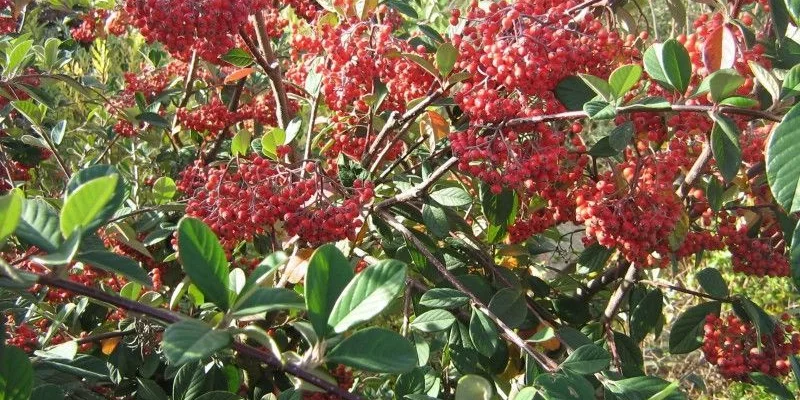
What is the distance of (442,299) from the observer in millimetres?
1478

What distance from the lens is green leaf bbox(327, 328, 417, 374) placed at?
87cm

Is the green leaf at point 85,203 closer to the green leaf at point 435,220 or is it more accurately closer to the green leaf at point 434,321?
the green leaf at point 434,321

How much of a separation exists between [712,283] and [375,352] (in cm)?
124

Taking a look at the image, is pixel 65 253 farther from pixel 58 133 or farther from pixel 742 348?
pixel 58 133

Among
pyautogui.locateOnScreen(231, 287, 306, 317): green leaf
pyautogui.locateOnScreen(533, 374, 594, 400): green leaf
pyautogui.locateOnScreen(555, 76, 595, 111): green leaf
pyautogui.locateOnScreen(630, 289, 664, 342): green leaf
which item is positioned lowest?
pyautogui.locateOnScreen(630, 289, 664, 342): green leaf

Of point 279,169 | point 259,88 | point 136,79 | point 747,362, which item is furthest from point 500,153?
point 136,79

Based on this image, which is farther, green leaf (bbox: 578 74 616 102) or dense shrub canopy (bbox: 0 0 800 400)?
green leaf (bbox: 578 74 616 102)

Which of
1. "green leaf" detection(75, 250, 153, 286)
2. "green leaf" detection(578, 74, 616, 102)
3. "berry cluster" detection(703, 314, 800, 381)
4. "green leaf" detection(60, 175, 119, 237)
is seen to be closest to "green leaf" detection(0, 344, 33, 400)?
"green leaf" detection(75, 250, 153, 286)

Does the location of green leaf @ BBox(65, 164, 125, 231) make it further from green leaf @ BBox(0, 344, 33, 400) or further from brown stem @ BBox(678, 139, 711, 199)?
brown stem @ BBox(678, 139, 711, 199)

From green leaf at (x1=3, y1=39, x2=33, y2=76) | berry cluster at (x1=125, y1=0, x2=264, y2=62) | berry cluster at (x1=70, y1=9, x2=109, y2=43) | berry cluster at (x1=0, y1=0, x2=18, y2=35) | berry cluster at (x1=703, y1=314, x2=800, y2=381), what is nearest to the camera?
berry cluster at (x1=125, y1=0, x2=264, y2=62)

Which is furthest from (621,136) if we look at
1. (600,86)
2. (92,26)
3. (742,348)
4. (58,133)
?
(92,26)

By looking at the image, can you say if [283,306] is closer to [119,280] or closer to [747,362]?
[747,362]

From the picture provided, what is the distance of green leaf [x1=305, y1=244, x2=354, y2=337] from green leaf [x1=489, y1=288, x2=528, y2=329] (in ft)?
2.41

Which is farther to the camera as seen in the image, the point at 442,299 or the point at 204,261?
the point at 442,299
